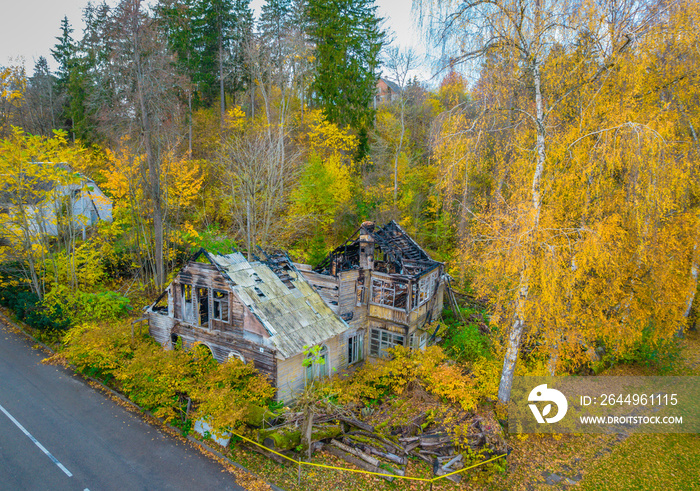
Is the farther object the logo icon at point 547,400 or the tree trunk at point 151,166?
the tree trunk at point 151,166

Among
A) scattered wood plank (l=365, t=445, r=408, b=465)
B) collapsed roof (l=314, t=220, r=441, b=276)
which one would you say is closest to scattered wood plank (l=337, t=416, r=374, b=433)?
scattered wood plank (l=365, t=445, r=408, b=465)

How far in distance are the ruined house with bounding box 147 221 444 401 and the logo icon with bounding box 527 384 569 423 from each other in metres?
5.78

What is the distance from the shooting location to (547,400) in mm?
13820

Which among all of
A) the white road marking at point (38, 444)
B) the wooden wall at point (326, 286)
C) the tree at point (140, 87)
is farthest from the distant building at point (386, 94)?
the white road marking at point (38, 444)

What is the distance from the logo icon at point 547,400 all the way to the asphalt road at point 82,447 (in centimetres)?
1055

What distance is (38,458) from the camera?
11.6 m

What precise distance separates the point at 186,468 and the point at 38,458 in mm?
4746

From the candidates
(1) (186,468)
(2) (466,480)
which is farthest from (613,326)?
(1) (186,468)

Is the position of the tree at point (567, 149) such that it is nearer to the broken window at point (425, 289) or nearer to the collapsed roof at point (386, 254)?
the broken window at point (425, 289)

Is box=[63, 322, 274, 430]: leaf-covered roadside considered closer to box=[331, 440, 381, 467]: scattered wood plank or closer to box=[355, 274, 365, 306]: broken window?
box=[331, 440, 381, 467]: scattered wood plank

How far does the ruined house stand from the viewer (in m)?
13.9

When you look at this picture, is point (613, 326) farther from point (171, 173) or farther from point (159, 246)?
point (171, 173)

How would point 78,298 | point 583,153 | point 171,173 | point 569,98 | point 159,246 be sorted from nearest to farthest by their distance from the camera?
point 583,153
point 569,98
point 78,298
point 159,246
point 171,173

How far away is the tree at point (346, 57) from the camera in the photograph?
104 ft
